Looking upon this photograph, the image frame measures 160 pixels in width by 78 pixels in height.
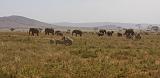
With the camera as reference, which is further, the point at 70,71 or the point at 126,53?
the point at 126,53

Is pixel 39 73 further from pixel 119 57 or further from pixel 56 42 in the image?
pixel 56 42

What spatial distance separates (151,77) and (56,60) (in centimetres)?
617

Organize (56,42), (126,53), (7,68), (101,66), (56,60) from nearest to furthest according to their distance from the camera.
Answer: (7,68) → (101,66) → (56,60) → (126,53) → (56,42)

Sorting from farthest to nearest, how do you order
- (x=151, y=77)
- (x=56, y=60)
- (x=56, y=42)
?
(x=56, y=42) < (x=56, y=60) < (x=151, y=77)

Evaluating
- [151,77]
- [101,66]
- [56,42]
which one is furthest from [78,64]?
[56,42]

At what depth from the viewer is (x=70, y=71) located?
14.1 m

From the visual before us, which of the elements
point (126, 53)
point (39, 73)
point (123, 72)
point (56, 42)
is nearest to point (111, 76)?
point (123, 72)

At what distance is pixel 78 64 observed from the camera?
16.1 m

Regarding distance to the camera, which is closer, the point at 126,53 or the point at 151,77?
the point at 151,77

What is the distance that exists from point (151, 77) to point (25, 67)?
5544mm

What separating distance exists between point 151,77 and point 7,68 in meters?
6.08

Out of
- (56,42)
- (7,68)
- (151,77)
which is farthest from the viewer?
(56,42)

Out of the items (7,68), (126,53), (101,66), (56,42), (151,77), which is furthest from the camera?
(56,42)

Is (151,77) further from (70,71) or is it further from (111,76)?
(70,71)
